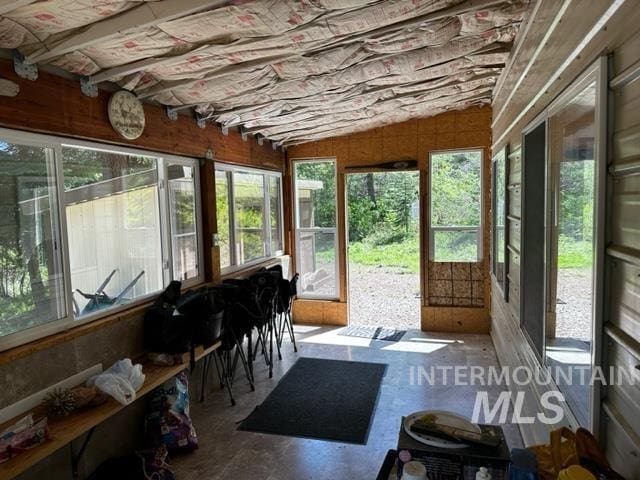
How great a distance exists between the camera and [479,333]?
5.34m

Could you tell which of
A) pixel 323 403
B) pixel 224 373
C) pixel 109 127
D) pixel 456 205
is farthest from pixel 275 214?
pixel 109 127

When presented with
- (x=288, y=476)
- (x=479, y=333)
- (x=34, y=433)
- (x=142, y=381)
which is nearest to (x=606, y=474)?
(x=288, y=476)

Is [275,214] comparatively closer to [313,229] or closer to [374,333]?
[313,229]

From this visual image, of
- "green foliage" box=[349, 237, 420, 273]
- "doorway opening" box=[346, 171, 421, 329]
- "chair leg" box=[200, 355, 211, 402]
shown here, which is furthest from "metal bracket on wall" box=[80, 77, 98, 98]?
"green foliage" box=[349, 237, 420, 273]

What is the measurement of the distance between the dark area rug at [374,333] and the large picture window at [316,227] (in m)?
0.51

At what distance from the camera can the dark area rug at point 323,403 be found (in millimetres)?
3213

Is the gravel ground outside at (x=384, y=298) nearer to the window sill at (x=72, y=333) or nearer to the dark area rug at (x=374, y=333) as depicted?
the dark area rug at (x=374, y=333)

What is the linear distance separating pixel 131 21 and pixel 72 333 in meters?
1.72

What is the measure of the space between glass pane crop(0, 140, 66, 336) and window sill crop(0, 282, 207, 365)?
96 millimetres

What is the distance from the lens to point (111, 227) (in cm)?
306

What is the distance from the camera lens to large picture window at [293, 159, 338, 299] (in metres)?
5.83

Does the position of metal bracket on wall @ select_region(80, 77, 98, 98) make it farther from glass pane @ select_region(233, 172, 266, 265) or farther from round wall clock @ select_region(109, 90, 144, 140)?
glass pane @ select_region(233, 172, 266, 265)

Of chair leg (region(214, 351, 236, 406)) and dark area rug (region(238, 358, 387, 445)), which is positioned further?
chair leg (region(214, 351, 236, 406))

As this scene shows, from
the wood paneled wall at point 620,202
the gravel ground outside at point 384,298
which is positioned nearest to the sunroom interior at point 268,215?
the wood paneled wall at point 620,202
